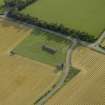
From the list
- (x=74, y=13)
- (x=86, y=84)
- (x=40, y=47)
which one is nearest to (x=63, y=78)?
(x=86, y=84)

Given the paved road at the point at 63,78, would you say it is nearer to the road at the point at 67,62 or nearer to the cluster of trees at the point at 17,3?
the road at the point at 67,62

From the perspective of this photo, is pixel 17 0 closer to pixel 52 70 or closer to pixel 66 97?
pixel 52 70

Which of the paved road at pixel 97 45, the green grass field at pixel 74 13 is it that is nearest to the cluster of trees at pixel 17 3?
the green grass field at pixel 74 13

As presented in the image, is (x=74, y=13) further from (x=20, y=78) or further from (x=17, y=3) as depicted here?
(x=20, y=78)

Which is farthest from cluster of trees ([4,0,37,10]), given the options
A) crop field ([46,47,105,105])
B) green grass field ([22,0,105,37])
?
crop field ([46,47,105,105])

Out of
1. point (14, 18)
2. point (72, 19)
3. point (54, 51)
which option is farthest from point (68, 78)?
point (14, 18)
